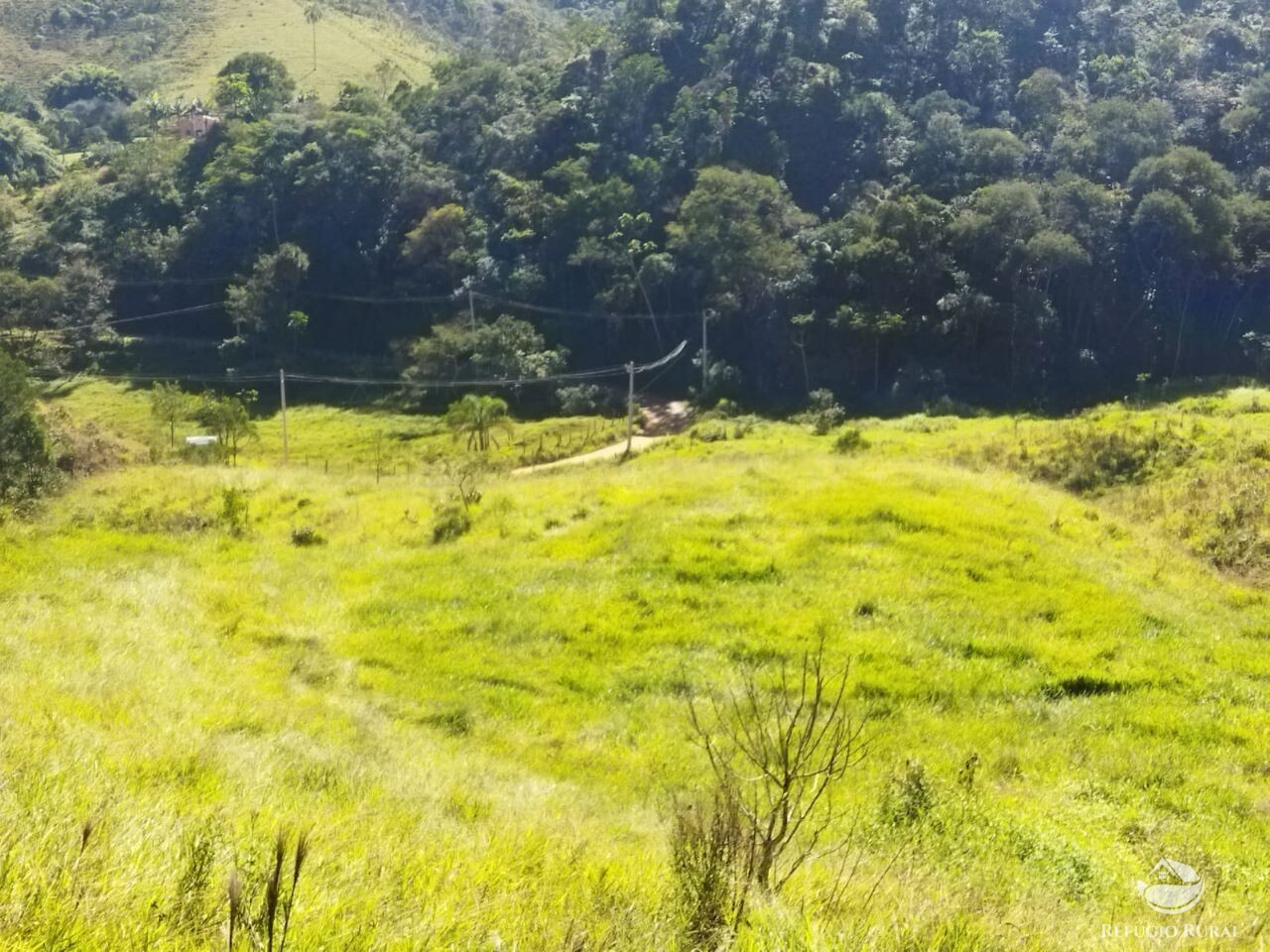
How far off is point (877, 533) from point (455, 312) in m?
48.6

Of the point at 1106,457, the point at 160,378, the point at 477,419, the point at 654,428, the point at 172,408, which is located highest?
the point at 1106,457

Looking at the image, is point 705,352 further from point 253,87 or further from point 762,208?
A: point 253,87

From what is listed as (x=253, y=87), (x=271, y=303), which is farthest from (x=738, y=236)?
(x=253, y=87)

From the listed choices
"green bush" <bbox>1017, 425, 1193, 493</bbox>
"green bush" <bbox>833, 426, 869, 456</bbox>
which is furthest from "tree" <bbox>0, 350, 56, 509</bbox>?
"green bush" <bbox>1017, 425, 1193, 493</bbox>

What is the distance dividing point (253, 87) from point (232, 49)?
143 ft

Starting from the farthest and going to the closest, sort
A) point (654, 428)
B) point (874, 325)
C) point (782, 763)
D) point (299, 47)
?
point (299, 47) < point (654, 428) < point (874, 325) < point (782, 763)

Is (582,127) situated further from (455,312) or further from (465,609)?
(465,609)

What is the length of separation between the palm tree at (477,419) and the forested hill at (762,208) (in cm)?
891

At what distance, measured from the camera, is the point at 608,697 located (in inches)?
404

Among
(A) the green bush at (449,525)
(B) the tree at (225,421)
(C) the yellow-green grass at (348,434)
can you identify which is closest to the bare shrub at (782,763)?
(A) the green bush at (449,525)

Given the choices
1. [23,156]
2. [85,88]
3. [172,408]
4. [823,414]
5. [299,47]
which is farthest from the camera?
[299,47]

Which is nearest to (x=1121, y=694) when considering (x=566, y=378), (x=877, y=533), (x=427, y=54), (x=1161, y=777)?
(x=1161, y=777)

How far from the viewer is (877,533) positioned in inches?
575

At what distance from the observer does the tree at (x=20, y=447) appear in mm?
20734
